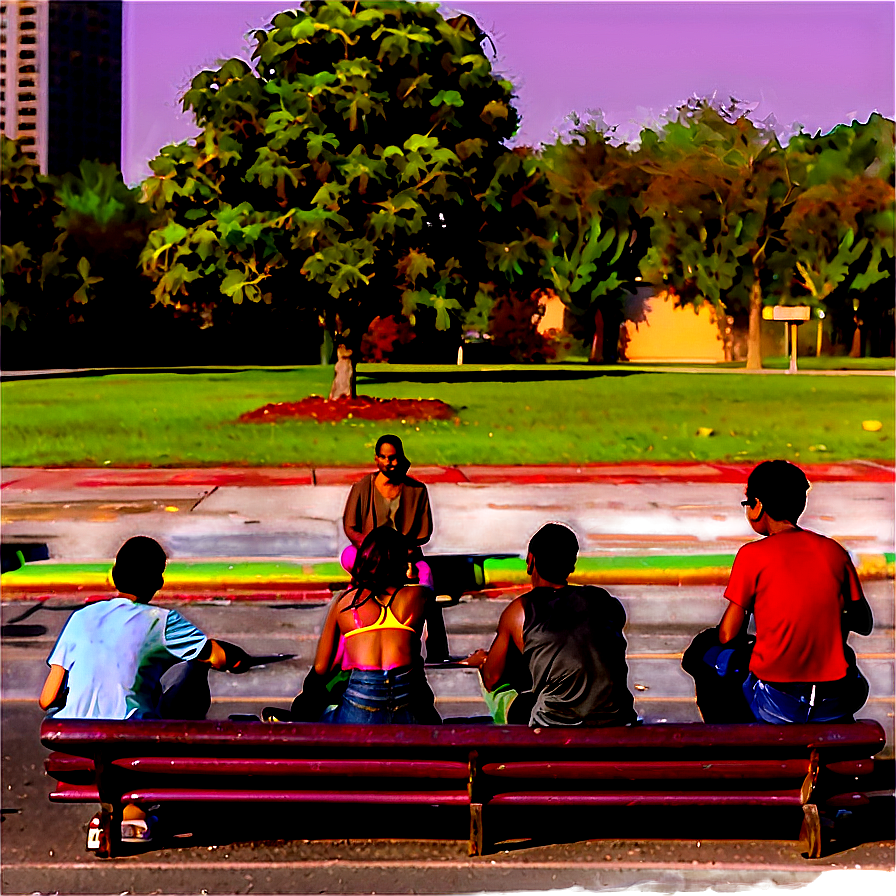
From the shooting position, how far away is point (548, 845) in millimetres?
6246

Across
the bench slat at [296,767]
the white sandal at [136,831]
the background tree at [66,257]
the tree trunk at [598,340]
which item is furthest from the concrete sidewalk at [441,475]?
the tree trunk at [598,340]

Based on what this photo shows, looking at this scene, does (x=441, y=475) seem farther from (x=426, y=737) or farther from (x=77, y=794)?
(x=426, y=737)

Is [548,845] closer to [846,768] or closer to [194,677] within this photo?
[846,768]

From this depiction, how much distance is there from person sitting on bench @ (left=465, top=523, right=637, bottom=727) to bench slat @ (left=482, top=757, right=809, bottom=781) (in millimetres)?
203

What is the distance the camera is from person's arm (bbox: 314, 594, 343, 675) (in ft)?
20.7

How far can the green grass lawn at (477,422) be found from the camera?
82.2 ft

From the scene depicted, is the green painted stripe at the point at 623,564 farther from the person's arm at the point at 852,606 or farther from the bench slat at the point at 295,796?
the bench slat at the point at 295,796

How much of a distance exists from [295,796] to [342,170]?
29.9 metres

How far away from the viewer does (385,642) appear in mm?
6102

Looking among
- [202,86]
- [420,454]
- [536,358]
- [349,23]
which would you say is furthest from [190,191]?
[536,358]

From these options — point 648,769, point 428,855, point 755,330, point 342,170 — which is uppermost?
point 342,170

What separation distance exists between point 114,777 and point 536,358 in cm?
7951

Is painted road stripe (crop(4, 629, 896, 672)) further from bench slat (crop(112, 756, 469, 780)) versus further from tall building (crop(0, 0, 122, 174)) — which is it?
tall building (crop(0, 0, 122, 174))

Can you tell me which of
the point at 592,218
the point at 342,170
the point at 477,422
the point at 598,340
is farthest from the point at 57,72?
the point at 477,422
